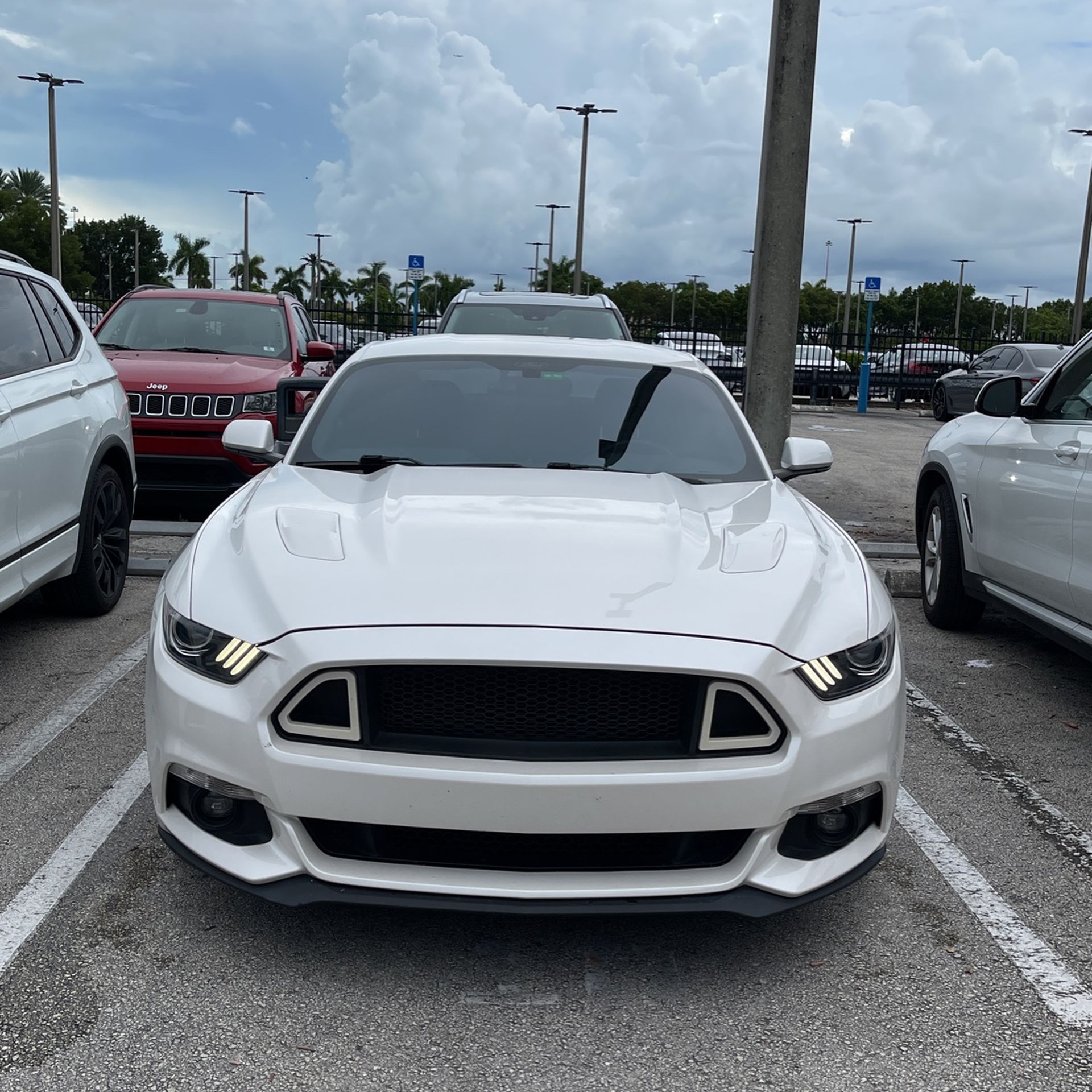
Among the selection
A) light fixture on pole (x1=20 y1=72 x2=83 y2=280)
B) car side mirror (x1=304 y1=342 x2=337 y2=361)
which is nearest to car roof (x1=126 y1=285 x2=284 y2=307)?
car side mirror (x1=304 y1=342 x2=337 y2=361)

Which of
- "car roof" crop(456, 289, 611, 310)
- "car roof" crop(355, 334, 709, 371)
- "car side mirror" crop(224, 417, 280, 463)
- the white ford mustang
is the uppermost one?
"car roof" crop(456, 289, 611, 310)

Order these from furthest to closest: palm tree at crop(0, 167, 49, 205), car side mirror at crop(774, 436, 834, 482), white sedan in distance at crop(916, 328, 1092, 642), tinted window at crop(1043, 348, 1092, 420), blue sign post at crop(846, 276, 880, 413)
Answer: palm tree at crop(0, 167, 49, 205)
blue sign post at crop(846, 276, 880, 413)
tinted window at crop(1043, 348, 1092, 420)
white sedan in distance at crop(916, 328, 1092, 642)
car side mirror at crop(774, 436, 834, 482)

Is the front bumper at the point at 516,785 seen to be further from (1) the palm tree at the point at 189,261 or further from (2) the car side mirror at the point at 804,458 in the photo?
(1) the palm tree at the point at 189,261

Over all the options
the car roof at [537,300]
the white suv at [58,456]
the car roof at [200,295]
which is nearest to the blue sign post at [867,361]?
the car roof at [537,300]

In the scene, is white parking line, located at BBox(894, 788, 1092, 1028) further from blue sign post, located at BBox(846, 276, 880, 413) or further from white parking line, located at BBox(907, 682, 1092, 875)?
blue sign post, located at BBox(846, 276, 880, 413)

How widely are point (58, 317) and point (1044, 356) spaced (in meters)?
17.6

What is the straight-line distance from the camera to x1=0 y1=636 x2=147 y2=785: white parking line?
4371 mm

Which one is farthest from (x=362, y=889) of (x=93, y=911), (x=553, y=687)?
(x=93, y=911)

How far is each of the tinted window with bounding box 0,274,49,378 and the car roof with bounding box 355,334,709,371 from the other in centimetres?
160

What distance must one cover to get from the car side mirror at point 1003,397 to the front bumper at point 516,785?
3.04 meters

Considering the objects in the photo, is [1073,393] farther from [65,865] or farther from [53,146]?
[53,146]

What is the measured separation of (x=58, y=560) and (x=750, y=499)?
327cm

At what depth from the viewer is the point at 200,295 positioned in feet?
→ 35.4

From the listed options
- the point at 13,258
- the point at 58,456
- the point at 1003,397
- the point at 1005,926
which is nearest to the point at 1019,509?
the point at 1003,397
